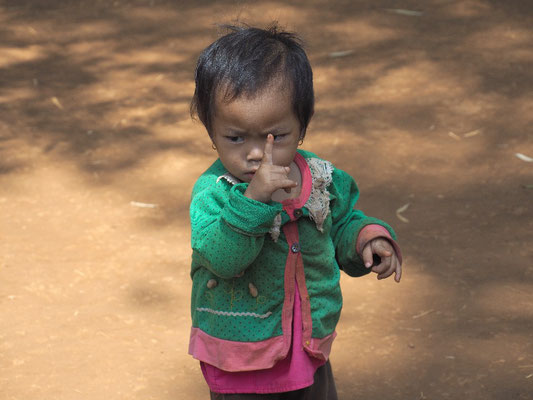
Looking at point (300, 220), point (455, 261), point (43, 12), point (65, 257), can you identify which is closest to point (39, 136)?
point (65, 257)

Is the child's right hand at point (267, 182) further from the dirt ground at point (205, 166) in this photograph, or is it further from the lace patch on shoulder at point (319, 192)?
the dirt ground at point (205, 166)

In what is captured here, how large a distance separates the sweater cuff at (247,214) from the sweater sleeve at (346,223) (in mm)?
410

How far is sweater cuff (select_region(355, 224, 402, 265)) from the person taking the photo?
93.0 inches

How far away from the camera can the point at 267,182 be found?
2018mm

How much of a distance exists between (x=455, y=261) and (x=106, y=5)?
5.02m

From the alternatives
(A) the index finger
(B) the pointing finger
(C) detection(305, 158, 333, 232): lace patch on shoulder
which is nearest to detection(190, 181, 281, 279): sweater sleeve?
(A) the index finger

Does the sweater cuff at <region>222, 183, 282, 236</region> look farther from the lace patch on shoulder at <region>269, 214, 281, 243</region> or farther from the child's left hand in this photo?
the child's left hand

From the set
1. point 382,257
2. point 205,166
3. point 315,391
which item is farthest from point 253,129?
point 205,166

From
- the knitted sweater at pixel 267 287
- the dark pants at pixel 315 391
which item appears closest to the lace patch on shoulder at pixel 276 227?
the knitted sweater at pixel 267 287

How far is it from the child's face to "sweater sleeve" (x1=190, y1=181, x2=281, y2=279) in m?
0.08

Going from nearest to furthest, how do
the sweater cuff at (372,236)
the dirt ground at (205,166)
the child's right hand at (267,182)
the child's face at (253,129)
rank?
the child's right hand at (267,182), the child's face at (253,129), the sweater cuff at (372,236), the dirt ground at (205,166)

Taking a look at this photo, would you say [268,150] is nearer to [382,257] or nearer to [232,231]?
[232,231]

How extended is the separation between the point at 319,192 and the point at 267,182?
0.37 metres

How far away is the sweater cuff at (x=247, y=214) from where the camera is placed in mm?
2023
